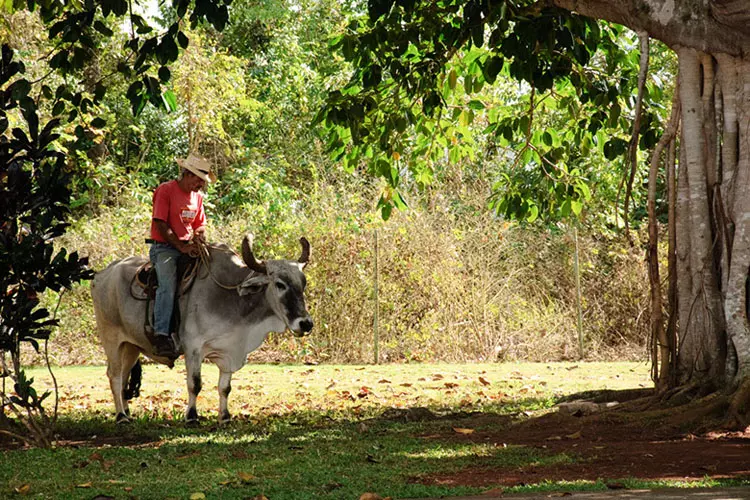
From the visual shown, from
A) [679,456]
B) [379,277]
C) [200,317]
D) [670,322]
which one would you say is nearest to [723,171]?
[670,322]

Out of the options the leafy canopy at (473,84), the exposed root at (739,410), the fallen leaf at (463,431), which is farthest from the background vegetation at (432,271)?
the exposed root at (739,410)

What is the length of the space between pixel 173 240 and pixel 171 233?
0.07 m

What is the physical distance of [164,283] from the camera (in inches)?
388

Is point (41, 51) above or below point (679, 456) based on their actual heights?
above

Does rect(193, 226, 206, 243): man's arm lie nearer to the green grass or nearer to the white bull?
the white bull

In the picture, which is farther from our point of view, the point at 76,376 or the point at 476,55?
the point at 76,376

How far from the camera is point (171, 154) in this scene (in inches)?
1062

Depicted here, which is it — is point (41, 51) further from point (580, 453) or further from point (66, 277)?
point (580, 453)

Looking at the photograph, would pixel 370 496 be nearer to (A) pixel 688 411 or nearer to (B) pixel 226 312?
(A) pixel 688 411

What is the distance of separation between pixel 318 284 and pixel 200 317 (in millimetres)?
7835

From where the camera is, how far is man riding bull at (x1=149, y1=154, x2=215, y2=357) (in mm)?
9789

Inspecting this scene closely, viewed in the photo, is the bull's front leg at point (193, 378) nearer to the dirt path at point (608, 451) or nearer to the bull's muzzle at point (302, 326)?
the bull's muzzle at point (302, 326)

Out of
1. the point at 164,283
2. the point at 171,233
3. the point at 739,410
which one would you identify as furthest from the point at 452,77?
the point at 739,410

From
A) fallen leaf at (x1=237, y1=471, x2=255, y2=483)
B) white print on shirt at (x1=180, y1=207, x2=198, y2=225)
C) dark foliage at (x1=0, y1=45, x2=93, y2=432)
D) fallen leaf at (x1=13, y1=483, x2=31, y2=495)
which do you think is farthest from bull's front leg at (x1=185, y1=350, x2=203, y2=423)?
fallen leaf at (x1=13, y1=483, x2=31, y2=495)
